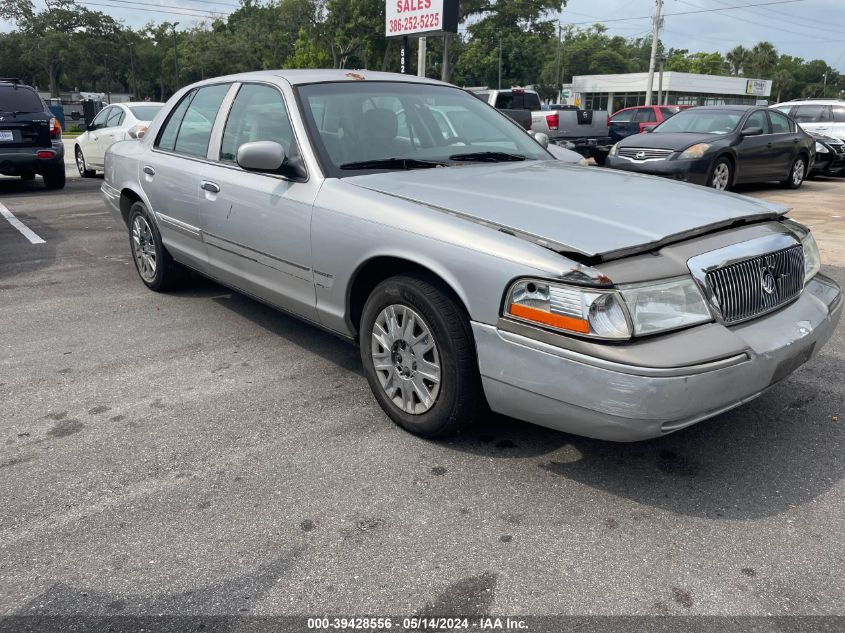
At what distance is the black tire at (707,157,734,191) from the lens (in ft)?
35.7

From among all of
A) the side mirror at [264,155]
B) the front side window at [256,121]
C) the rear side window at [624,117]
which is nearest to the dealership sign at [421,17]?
the rear side window at [624,117]

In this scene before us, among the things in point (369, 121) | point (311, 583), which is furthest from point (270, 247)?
point (311, 583)

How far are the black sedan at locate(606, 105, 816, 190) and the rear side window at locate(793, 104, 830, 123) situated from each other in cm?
472

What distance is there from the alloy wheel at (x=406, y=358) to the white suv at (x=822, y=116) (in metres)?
15.9

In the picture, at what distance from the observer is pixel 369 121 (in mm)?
3996

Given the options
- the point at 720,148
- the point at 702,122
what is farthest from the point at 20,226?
the point at 702,122

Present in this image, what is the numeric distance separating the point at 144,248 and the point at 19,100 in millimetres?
7446

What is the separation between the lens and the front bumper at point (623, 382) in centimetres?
253

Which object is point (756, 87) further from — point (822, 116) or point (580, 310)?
point (580, 310)

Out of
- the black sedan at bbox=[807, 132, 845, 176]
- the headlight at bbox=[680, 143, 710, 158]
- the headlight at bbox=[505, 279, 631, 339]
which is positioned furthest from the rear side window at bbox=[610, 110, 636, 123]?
the headlight at bbox=[505, 279, 631, 339]

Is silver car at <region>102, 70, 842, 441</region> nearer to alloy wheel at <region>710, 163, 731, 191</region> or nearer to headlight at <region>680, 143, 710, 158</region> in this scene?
headlight at <region>680, 143, 710, 158</region>

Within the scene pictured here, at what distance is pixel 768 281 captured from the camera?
305 centimetres

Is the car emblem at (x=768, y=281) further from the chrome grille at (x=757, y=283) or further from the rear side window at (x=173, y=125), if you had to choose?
the rear side window at (x=173, y=125)

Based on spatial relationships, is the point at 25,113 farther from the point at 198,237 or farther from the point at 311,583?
the point at 311,583
